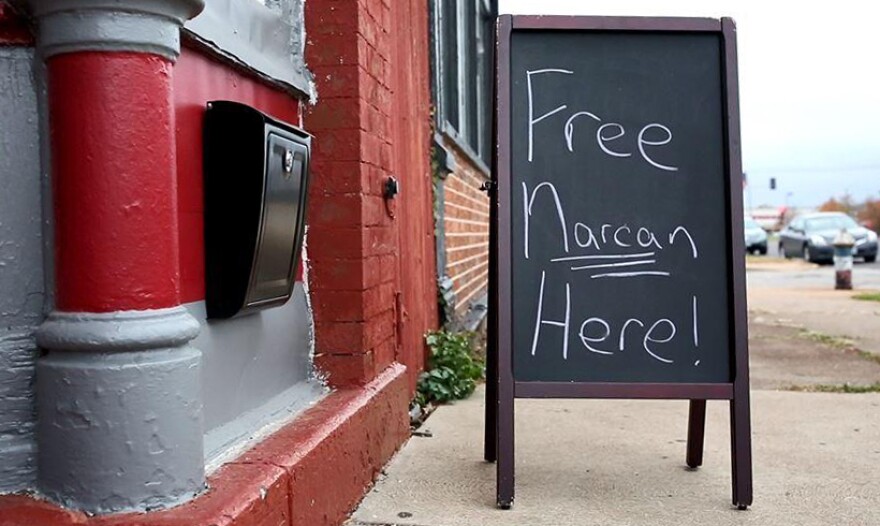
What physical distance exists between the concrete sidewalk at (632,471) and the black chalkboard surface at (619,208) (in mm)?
468

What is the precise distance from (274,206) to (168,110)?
0.70 metres

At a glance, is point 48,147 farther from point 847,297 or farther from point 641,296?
point 847,297

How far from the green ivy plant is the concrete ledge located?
992mm

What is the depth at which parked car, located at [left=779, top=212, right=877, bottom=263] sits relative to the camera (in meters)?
24.3

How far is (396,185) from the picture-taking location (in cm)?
410

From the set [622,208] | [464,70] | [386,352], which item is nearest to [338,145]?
[386,352]

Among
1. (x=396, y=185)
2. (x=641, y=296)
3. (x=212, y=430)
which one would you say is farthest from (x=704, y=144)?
(x=212, y=430)

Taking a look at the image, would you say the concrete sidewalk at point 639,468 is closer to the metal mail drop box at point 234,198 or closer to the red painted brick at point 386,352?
the red painted brick at point 386,352

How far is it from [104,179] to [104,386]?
1.41 ft

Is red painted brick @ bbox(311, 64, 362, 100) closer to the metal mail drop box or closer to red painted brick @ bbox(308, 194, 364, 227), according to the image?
red painted brick @ bbox(308, 194, 364, 227)

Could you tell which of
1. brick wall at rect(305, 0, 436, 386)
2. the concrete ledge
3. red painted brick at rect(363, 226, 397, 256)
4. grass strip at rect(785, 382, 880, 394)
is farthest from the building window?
grass strip at rect(785, 382, 880, 394)

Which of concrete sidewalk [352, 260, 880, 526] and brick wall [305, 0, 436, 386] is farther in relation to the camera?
brick wall [305, 0, 436, 386]

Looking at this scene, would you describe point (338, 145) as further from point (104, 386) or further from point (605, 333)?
point (104, 386)

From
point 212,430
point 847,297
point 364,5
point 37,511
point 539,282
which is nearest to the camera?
point 37,511
